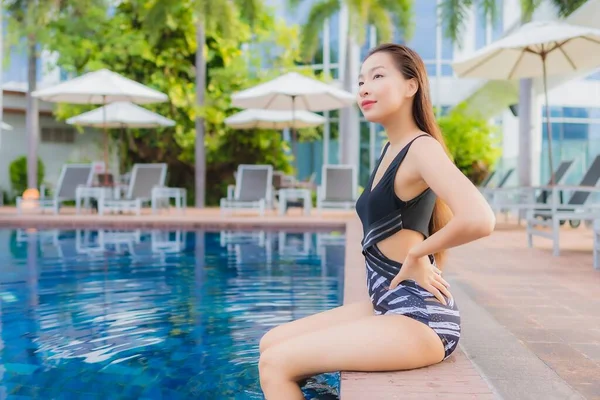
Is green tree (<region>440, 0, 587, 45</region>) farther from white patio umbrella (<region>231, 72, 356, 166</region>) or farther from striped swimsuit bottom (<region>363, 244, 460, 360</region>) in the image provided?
striped swimsuit bottom (<region>363, 244, 460, 360</region>)

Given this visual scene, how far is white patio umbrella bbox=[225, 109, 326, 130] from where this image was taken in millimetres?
14930

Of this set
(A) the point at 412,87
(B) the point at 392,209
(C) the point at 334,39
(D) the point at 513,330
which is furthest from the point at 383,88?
(C) the point at 334,39

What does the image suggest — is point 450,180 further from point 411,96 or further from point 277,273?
point 277,273

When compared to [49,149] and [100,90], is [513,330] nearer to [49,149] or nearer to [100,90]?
[100,90]

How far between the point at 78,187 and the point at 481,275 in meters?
9.17

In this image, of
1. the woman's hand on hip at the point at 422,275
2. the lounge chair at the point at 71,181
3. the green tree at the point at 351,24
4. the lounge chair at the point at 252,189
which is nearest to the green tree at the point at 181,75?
the green tree at the point at 351,24

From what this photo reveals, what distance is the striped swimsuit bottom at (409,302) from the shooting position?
199cm

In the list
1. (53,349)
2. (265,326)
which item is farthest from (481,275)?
(53,349)

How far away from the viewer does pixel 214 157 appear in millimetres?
17172

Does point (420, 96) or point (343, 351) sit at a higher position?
point (420, 96)

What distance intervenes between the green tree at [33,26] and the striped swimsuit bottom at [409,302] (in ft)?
49.6

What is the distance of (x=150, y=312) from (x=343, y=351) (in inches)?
108

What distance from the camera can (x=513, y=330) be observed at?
3.16 metres

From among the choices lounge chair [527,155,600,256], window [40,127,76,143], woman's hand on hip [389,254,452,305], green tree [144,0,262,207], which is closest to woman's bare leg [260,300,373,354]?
woman's hand on hip [389,254,452,305]
